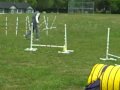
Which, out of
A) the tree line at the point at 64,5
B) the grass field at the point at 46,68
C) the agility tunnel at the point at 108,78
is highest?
the tree line at the point at 64,5

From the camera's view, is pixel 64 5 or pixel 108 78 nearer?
pixel 108 78

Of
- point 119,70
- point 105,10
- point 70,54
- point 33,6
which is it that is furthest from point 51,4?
point 119,70

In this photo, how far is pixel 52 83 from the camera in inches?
394

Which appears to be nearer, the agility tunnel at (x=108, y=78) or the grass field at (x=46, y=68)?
the agility tunnel at (x=108, y=78)

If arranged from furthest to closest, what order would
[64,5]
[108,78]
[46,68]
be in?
[64,5], [46,68], [108,78]

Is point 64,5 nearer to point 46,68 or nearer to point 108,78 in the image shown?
point 46,68

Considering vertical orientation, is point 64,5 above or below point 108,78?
above

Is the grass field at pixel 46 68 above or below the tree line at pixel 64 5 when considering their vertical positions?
below

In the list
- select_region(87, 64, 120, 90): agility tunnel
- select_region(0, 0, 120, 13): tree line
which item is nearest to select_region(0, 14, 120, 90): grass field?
select_region(87, 64, 120, 90): agility tunnel

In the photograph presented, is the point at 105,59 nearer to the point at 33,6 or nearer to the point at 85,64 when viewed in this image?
the point at 85,64

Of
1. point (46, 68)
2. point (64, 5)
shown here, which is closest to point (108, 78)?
point (46, 68)

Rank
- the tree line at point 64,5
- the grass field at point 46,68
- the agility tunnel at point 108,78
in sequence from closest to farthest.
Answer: the agility tunnel at point 108,78 < the grass field at point 46,68 < the tree line at point 64,5

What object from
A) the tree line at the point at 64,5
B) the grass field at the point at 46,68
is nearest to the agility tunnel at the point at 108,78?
the grass field at the point at 46,68

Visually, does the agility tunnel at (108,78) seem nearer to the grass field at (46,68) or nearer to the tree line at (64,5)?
the grass field at (46,68)
